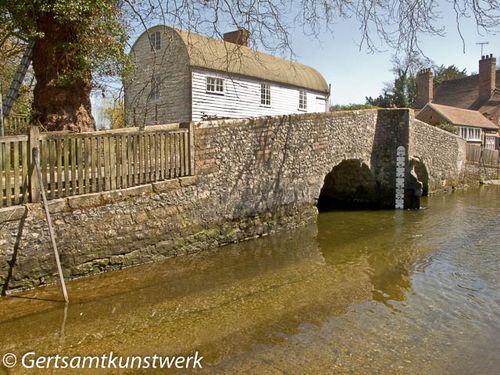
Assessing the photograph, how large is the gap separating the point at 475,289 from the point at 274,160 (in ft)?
17.1

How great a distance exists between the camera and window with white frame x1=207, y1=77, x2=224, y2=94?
19797 millimetres

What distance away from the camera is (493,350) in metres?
4.83

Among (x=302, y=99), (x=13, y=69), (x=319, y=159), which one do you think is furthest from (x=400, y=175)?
(x=13, y=69)

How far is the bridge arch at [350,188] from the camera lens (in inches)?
602

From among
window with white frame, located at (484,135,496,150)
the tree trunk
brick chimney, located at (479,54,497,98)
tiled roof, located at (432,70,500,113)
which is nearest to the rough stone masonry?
the tree trunk

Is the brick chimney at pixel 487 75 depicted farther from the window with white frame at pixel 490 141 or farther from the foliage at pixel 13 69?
the foliage at pixel 13 69

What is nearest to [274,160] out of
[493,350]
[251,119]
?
[251,119]

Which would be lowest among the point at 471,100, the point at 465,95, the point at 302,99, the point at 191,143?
the point at 191,143

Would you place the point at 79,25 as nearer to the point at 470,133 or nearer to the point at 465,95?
the point at 470,133

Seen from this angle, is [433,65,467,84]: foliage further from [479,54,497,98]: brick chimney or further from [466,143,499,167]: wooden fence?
[466,143,499,167]: wooden fence

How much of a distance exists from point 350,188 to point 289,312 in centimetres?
1074

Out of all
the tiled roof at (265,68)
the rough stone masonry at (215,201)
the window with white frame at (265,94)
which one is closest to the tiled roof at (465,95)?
the tiled roof at (265,68)

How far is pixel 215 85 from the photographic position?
786 inches

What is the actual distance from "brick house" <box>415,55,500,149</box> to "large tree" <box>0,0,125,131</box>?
102 feet
